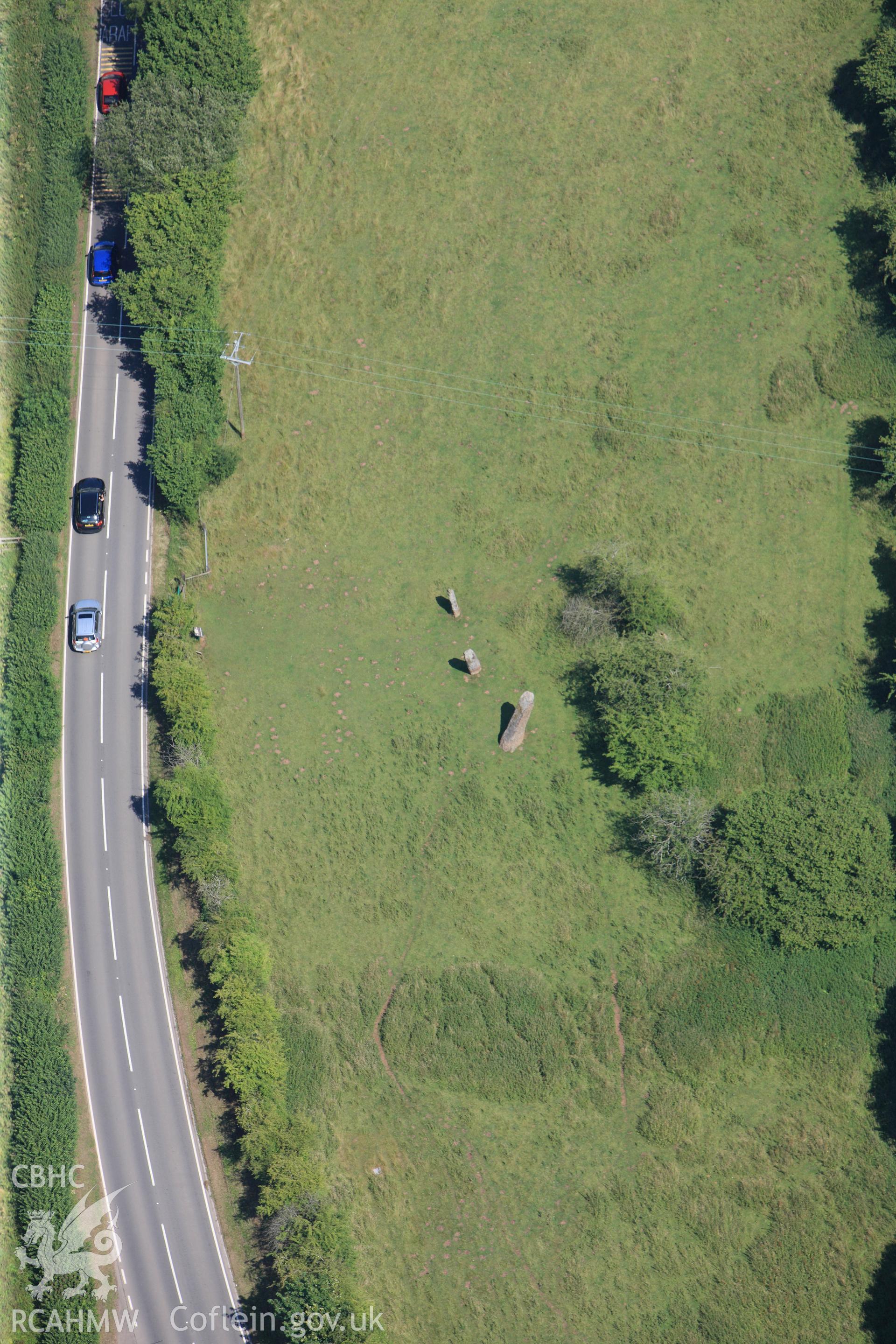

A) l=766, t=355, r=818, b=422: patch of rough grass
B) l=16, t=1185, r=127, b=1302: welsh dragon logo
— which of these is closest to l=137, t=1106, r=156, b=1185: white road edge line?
l=16, t=1185, r=127, b=1302: welsh dragon logo

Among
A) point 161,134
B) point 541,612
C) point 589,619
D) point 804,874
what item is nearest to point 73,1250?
point 541,612

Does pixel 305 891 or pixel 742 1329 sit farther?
pixel 305 891

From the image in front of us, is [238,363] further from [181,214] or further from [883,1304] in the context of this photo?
[883,1304]

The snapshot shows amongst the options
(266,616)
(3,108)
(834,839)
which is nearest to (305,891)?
(266,616)

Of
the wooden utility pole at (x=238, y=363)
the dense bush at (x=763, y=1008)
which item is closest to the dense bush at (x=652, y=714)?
the dense bush at (x=763, y=1008)

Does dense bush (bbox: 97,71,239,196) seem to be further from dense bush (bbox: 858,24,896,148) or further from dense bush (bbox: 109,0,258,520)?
dense bush (bbox: 858,24,896,148)

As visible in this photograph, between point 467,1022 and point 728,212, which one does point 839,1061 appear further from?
point 728,212
